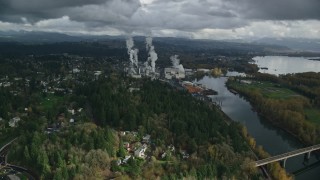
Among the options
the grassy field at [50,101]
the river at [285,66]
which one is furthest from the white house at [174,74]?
the grassy field at [50,101]

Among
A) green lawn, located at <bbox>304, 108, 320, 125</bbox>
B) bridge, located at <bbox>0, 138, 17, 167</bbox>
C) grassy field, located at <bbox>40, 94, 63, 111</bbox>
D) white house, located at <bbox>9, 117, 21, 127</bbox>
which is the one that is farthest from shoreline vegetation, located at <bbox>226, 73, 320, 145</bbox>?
white house, located at <bbox>9, 117, 21, 127</bbox>

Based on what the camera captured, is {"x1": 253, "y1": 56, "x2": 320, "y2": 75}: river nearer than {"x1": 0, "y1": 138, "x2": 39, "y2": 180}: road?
No

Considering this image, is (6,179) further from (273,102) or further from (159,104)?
(273,102)

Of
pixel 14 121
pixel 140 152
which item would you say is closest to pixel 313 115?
pixel 140 152

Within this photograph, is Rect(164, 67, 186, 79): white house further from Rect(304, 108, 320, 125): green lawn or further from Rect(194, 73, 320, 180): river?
Rect(304, 108, 320, 125): green lawn

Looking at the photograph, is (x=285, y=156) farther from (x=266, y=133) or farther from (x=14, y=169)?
(x=14, y=169)

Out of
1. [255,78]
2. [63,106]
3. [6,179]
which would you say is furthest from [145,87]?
[255,78]

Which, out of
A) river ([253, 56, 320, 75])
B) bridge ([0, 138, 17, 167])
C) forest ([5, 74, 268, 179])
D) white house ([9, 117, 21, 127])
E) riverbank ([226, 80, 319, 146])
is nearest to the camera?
forest ([5, 74, 268, 179])
